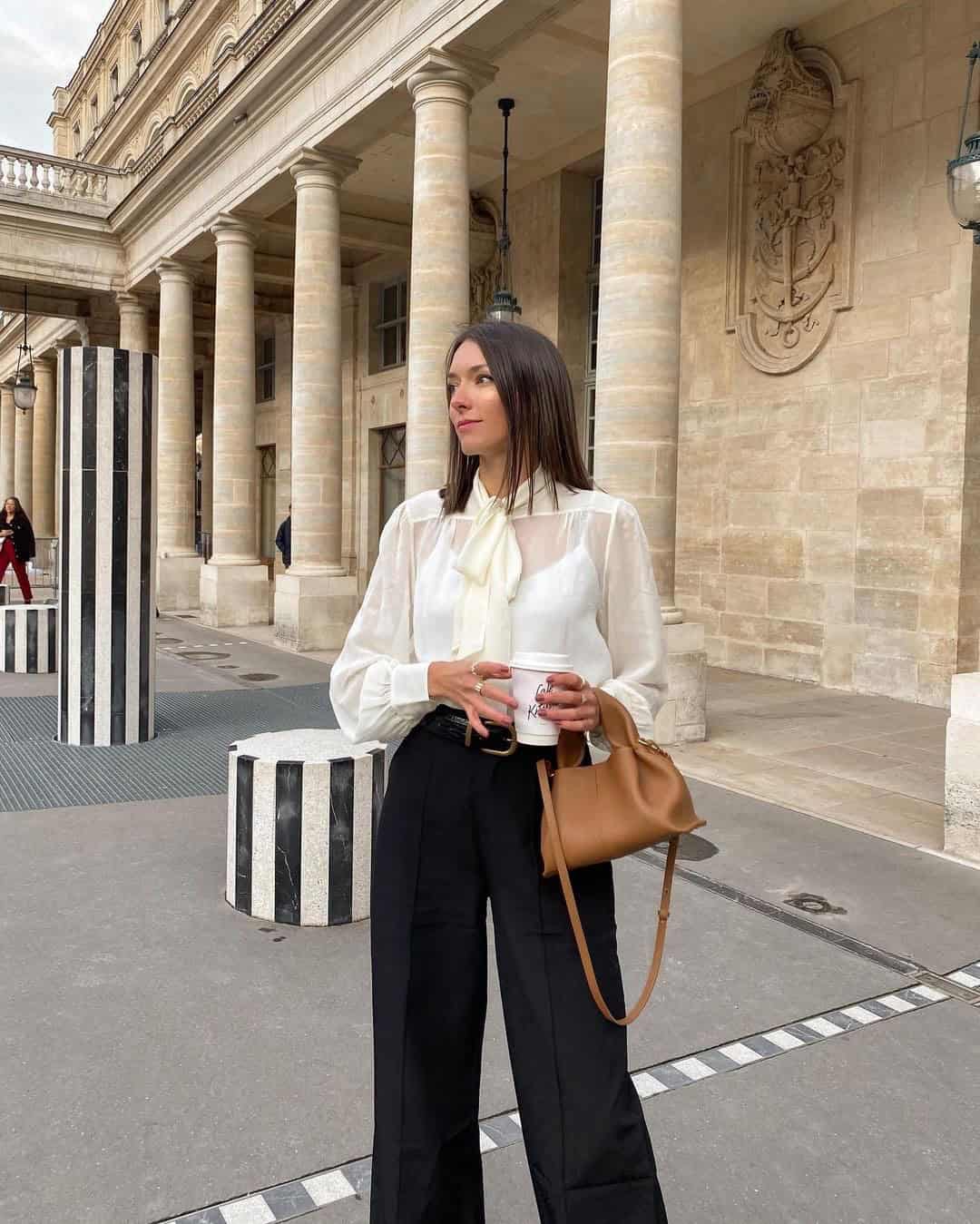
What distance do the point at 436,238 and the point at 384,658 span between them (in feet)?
32.3

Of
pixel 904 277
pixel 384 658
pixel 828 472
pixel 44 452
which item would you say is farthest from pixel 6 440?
pixel 384 658

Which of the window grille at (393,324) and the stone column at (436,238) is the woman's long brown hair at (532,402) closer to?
the stone column at (436,238)

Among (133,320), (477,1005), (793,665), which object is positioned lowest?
(793,665)

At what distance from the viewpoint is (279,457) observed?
80.0 ft

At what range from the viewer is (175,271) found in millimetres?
19422

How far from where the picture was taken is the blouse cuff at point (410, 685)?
1.94 metres

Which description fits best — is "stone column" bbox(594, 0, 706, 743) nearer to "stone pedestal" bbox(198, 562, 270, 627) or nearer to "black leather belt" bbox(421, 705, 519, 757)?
"black leather belt" bbox(421, 705, 519, 757)

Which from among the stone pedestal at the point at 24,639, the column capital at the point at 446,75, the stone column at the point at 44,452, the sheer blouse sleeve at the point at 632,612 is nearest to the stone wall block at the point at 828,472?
the column capital at the point at 446,75

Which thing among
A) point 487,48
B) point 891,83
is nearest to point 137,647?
point 487,48

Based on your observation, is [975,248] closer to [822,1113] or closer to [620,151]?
[620,151]

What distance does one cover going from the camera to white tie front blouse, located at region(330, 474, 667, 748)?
1.95 m

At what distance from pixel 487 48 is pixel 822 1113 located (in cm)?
1066

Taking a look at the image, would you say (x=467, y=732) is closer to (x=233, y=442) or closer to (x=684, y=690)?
(x=684, y=690)

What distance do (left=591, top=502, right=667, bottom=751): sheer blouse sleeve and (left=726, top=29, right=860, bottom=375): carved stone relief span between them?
994 centimetres
